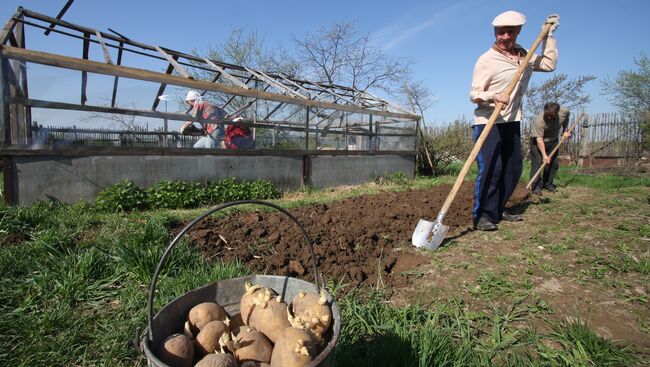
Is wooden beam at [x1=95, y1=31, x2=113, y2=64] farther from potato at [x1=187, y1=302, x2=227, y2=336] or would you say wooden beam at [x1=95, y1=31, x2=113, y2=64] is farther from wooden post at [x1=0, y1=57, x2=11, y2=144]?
potato at [x1=187, y1=302, x2=227, y2=336]

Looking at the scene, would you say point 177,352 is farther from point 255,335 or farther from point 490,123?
point 490,123

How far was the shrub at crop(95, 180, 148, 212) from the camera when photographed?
4.88 m

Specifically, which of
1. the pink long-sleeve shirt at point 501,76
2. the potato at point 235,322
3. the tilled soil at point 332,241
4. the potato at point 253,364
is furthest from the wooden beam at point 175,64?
the potato at point 253,364

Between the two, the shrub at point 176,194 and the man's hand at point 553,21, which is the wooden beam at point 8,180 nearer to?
the shrub at point 176,194

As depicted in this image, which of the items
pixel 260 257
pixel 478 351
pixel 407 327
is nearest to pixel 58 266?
pixel 260 257

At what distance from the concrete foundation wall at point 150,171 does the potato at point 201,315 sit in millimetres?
4905

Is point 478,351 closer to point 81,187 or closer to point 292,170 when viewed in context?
point 81,187

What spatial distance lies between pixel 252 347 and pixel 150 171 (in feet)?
17.5

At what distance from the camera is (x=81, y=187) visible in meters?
5.09

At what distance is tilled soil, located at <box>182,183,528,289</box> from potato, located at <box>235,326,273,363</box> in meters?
1.23

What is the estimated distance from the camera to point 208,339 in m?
1.21

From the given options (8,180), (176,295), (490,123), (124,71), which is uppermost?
(124,71)

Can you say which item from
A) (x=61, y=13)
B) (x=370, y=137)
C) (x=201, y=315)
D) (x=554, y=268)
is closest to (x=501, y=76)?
(x=554, y=268)

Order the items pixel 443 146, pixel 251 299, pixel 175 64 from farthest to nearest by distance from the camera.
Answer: pixel 443 146
pixel 175 64
pixel 251 299
